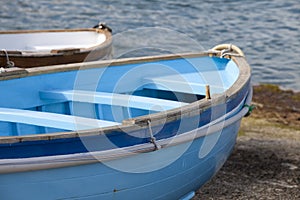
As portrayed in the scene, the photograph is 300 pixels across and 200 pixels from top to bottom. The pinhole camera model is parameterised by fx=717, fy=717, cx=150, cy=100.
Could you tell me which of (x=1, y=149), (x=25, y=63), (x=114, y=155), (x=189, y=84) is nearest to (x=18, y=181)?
(x=1, y=149)

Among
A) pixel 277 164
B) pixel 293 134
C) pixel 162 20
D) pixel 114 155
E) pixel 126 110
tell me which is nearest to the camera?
pixel 114 155

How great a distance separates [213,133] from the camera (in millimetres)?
6027

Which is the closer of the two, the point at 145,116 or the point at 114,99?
the point at 145,116

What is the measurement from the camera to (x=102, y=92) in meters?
6.82

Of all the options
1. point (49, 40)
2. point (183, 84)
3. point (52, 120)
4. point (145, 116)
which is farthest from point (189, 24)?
point (145, 116)

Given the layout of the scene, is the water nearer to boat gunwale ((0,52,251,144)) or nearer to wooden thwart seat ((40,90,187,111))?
boat gunwale ((0,52,251,144))

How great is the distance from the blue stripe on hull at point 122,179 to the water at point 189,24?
264 inches

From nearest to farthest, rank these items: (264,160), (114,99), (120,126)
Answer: (120,126) → (114,99) → (264,160)

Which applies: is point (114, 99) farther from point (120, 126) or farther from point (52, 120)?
point (120, 126)

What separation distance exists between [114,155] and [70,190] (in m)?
0.39

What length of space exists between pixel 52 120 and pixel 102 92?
1.30m

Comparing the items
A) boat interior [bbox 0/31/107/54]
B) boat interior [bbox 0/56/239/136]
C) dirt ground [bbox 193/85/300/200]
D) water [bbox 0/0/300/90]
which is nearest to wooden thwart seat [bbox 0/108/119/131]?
boat interior [bbox 0/56/239/136]

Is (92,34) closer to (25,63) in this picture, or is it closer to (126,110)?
(25,63)

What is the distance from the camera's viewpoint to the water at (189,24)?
1429 centimetres
